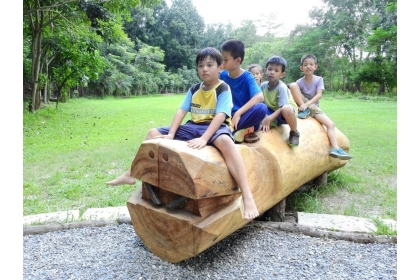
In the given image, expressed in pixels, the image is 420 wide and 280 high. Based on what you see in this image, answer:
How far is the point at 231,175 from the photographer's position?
213 centimetres

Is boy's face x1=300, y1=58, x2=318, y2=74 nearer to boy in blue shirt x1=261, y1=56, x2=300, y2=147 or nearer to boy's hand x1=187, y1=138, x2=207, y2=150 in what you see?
boy in blue shirt x1=261, y1=56, x2=300, y2=147

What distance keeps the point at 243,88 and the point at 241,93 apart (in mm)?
45

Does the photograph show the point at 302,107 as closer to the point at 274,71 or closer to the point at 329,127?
the point at 329,127

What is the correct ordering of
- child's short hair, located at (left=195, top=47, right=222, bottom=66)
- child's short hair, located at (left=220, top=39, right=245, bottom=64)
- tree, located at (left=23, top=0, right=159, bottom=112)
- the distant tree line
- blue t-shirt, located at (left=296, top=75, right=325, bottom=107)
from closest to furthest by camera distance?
child's short hair, located at (left=195, top=47, right=222, bottom=66) < child's short hair, located at (left=220, top=39, right=245, bottom=64) < blue t-shirt, located at (left=296, top=75, right=325, bottom=107) < tree, located at (left=23, top=0, right=159, bottom=112) < the distant tree line

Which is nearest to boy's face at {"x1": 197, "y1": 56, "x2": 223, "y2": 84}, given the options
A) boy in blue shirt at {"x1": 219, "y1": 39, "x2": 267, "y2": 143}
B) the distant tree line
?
boy in blue shirt at {"x1": 219, "y1": 39, "x2": 267, "y2": 143}

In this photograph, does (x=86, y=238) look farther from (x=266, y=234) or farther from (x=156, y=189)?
(x=266, y=234)

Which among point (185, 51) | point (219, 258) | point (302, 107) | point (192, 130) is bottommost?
point (219, 258)

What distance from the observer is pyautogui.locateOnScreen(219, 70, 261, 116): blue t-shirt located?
8.98ft

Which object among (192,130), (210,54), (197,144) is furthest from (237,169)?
(210,54)

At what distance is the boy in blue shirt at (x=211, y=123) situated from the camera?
2117 mm

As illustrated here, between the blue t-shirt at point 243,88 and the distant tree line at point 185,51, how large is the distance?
28.6 feet

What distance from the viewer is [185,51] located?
2314 centimetres

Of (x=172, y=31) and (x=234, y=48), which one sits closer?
(x=234, y=48)

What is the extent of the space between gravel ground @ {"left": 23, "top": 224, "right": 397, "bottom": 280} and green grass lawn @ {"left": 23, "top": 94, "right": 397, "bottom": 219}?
83 cm
